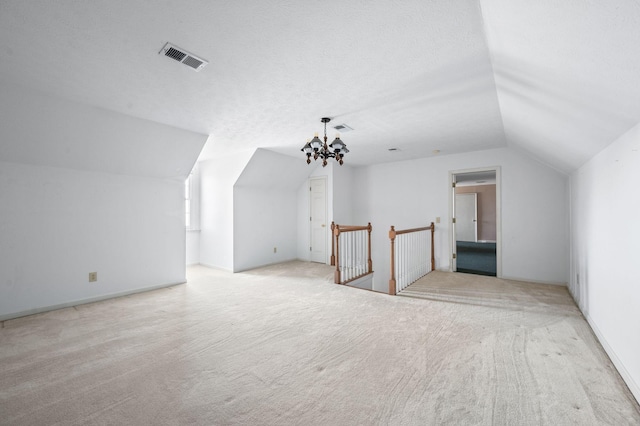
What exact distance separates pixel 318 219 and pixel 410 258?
101 inches

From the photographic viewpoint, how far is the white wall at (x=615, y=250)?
2.01 metres

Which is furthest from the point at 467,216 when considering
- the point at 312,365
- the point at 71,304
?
the point at 71,304

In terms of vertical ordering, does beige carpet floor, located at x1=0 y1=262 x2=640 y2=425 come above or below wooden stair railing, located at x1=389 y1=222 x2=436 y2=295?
below

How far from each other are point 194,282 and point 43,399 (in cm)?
319

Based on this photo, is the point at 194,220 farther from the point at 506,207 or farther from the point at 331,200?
the point at 506,207

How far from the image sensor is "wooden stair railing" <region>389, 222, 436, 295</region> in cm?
447

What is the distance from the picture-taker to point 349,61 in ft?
7.56

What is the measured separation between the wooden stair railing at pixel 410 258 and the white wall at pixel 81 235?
3734 mm

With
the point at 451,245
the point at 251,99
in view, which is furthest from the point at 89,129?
the point at 451,245

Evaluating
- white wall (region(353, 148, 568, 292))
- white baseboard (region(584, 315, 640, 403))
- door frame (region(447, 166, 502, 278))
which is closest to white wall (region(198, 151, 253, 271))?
white wall (region(353, 148, 568, 292))

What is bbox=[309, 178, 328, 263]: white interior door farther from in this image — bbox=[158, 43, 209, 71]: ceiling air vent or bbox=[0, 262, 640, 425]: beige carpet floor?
bbox=[158, 43, 209, 71]: ceiling air vent

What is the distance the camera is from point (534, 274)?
16.3 ft

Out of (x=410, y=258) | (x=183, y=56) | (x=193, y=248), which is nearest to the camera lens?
(x=183, y=56)

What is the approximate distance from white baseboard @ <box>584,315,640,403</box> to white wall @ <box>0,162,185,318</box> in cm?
561
